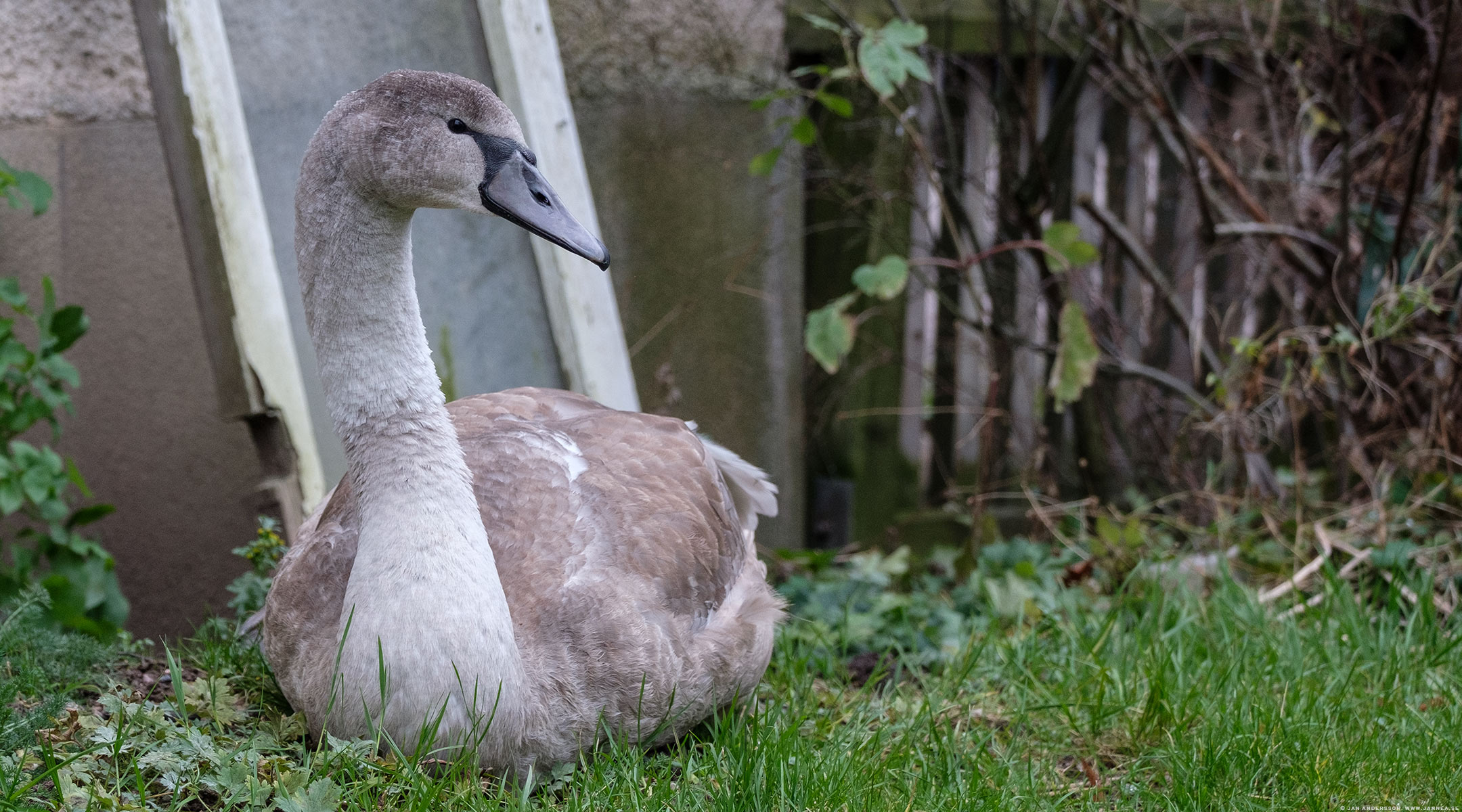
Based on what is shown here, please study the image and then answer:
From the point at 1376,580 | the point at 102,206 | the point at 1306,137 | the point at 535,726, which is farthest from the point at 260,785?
the point at 1306,137

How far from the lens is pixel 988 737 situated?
2.42 m

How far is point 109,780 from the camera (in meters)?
1.96

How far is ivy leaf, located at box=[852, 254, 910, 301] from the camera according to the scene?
3598 mm

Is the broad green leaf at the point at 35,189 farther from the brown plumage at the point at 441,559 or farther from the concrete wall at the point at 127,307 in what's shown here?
the brown plumage at the point at 441,559

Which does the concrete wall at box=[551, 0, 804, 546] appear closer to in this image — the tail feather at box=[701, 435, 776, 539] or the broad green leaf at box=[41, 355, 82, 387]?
the tail feather at box=[701, 435, 776, 539]

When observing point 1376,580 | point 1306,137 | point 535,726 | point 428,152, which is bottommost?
point 1376,580

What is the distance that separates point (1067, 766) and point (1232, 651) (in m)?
0.69

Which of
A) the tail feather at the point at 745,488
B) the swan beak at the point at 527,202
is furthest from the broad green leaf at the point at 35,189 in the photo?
the tail feather at the point at 745,488

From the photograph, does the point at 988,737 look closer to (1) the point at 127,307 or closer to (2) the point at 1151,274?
(2) the point at 1151,274

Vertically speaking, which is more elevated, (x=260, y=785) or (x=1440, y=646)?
(x=260, y=785)

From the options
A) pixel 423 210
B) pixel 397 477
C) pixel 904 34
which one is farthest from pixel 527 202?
pixel 904 34

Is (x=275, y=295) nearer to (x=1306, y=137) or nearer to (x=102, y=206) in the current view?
(x=102, y=206)

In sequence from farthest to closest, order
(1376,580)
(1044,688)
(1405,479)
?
(1405,479) → (1376,580) → (1044,688)

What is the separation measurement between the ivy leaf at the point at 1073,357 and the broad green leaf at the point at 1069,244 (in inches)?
5.4
